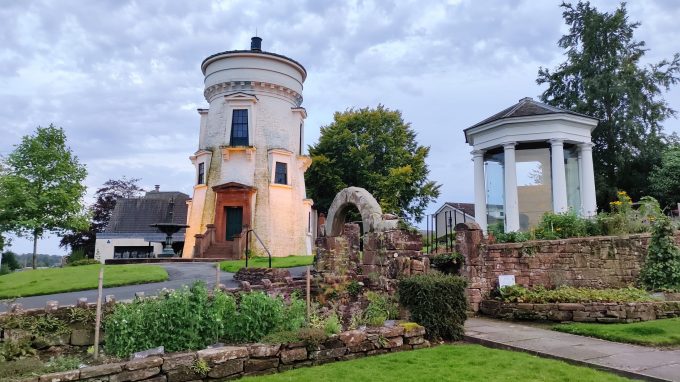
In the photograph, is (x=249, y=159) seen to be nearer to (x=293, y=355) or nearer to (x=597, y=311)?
(x=597, y=311)

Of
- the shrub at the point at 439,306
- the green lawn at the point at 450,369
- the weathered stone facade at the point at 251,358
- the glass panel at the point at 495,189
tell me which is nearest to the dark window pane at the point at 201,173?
the glass panel at the point at 495,189

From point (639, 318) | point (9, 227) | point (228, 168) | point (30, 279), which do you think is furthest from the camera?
point (228, 168)

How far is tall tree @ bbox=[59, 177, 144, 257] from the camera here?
4328 cm

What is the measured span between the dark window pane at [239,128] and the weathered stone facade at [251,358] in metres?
21.8

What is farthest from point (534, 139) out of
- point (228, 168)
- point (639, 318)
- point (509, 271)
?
point (228, 168)

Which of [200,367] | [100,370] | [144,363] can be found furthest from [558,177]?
[100,370]

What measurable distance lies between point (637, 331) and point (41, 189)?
87.1ft

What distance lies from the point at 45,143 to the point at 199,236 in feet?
32.0

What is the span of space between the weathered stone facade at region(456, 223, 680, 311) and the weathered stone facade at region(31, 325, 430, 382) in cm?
447

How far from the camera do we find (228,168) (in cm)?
2777

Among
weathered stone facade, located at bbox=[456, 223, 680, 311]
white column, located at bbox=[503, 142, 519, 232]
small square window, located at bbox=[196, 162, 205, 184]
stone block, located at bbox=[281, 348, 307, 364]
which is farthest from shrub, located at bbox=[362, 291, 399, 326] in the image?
small square window, located at bbox=[196, 162, 205, 184]

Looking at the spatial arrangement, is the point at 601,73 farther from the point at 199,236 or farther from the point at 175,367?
the point at 175,367

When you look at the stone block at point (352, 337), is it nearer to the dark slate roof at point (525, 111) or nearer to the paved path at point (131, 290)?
the paved path at point (131, 290)

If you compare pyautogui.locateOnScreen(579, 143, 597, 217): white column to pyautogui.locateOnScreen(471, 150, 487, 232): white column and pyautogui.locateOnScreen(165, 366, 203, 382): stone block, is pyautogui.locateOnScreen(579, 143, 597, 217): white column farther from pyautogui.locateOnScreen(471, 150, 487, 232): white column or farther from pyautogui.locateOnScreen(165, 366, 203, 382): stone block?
pyautogui.locateOnScreen(165, 366, 203, 382): stone block
